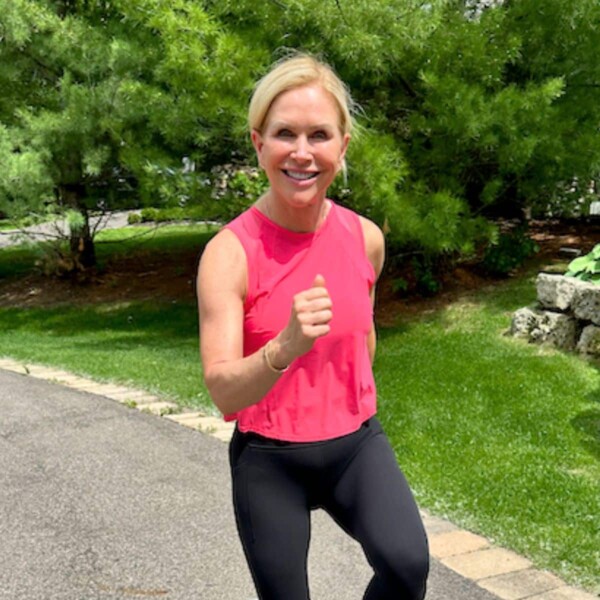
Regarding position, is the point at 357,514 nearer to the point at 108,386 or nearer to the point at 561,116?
the point at 108,386

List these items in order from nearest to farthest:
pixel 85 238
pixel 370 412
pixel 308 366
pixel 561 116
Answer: pixel 308 366 → pixel 370 412 → pixel 561 116 → pixel 85 238

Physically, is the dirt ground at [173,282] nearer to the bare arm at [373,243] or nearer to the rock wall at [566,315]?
the rock wall at [566,315]

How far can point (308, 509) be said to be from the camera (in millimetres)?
2369

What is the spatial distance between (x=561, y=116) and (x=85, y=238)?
819 centimetres

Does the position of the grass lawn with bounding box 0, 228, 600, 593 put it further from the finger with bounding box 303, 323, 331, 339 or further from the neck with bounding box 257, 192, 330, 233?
the finger with bounding box 303, 323, 331, 339

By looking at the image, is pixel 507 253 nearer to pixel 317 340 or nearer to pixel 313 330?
pixel 317 340

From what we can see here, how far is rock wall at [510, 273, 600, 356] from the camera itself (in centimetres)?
749

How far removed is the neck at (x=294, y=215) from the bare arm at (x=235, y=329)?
5.1 inches

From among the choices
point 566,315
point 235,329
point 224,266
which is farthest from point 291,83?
point 566,315

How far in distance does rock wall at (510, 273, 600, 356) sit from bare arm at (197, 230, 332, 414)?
578cm

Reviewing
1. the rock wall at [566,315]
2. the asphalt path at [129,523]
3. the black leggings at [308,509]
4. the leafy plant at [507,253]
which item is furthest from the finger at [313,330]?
the leafy plant at [507,253]

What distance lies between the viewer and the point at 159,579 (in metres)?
3.84

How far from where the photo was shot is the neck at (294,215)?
7.68 ft

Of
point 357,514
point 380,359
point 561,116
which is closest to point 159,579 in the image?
point 357,514
